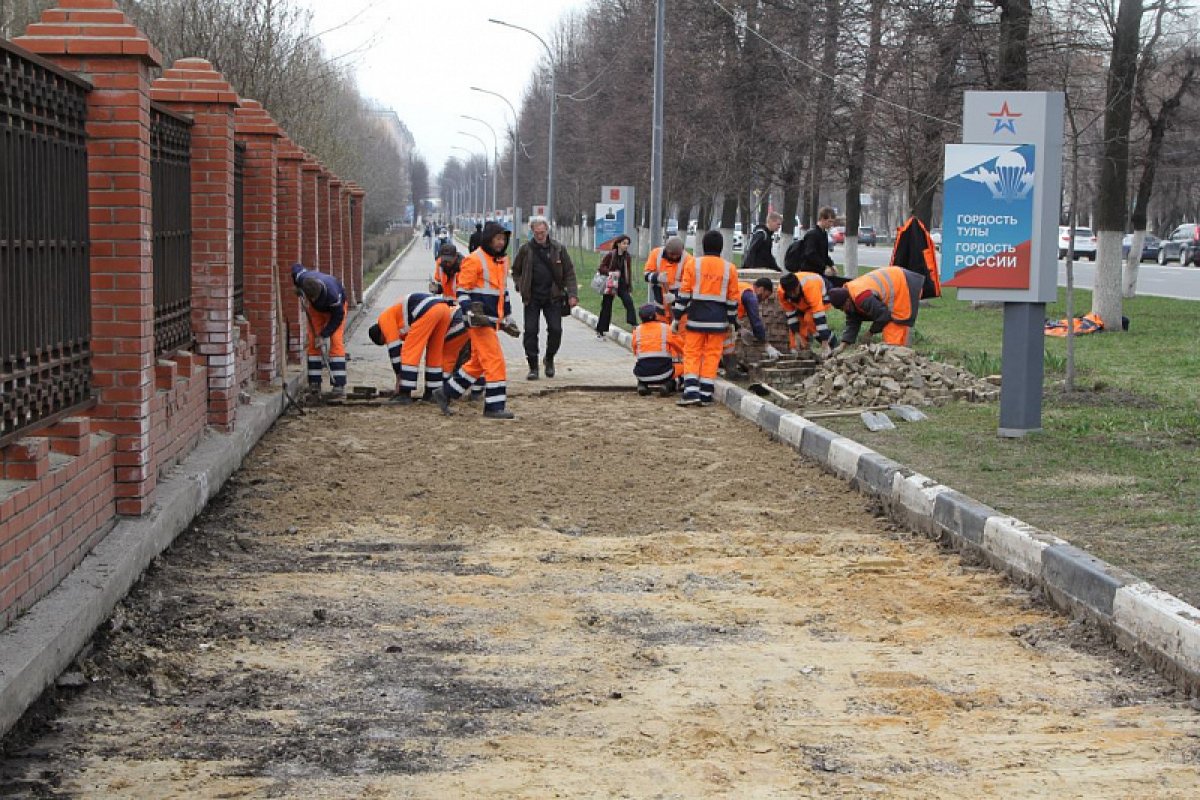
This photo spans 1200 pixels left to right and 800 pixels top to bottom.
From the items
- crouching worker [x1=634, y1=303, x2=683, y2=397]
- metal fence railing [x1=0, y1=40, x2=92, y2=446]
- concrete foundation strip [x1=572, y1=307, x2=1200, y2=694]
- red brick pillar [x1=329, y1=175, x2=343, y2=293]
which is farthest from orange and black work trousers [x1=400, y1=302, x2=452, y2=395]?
red brick pillar [x1=329, y1=175, x2=343, y2=293]

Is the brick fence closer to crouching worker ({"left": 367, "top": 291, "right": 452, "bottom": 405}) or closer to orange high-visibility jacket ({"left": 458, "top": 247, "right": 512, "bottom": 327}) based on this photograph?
crouching worker ({"left": 367, "top": 291, "right": 452, "bottom": 405})

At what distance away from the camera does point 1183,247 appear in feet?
186

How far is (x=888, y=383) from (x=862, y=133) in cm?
1614

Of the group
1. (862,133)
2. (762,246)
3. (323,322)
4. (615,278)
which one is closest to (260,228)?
(323,322)

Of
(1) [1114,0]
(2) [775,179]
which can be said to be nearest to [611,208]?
(2) [775,179]

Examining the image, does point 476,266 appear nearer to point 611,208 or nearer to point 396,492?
point 396,492

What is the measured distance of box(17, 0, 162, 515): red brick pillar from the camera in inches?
279

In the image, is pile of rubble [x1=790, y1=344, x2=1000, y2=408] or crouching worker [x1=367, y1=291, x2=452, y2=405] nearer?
pile of rubble [x1=790, y1=344, x2=1000, y2=408]

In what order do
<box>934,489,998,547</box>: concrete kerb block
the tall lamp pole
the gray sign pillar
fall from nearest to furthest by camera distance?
<box>934,489,998,547</box>: concrete kerb block < the gray sign pillar < the tall lamp pole

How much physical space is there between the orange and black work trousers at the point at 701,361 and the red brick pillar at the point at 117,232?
7889mm

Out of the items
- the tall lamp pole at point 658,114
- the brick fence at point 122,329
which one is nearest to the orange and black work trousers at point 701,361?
the brick fence at point 122,329

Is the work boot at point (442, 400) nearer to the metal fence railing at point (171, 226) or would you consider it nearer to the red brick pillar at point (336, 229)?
the metal fence railing at point (171, 226)

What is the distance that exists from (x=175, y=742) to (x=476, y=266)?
32.9ft

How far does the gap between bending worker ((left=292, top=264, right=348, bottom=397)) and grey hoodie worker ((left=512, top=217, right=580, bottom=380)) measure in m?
2.47
